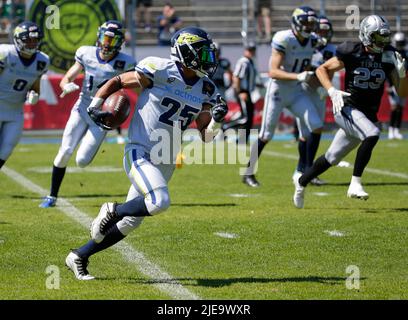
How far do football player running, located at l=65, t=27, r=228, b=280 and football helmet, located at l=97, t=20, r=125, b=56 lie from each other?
3.01 metres

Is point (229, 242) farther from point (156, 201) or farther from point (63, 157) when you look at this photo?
point (63, 157)

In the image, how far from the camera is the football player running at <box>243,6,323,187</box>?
31.6ft

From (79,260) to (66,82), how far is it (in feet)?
11.7

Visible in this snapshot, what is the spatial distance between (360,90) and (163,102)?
2840mm

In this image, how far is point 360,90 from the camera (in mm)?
7930

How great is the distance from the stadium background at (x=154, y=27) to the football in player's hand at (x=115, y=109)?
11277mm

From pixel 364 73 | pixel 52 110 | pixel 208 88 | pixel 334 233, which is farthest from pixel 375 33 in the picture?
pixel 52 110

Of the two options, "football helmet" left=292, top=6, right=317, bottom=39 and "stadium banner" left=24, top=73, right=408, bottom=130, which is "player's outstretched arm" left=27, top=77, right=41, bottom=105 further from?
"stadium banner" left=24, top=73, right=408, bottom=130

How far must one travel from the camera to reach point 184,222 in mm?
7492

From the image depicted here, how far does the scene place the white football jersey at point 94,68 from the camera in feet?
28.5

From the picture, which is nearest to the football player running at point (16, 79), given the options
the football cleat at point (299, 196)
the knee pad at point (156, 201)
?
the football cleat at point (299, 196)

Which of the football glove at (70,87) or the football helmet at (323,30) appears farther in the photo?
the football helmet at (323,30)

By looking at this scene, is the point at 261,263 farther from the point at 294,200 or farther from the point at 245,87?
the point at 245,87

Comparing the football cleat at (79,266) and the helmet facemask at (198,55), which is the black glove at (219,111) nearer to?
the helmet facemask at (198,55)
